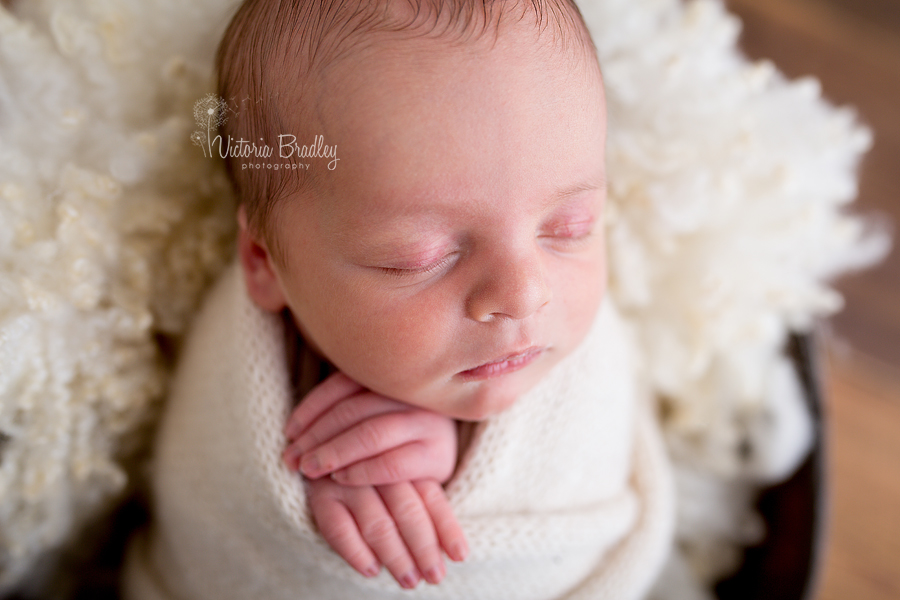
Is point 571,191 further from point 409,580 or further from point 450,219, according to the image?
point 409,580

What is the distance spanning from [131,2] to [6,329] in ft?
1.39

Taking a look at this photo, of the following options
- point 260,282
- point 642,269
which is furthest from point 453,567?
point 642,269

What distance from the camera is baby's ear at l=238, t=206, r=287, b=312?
0.76m

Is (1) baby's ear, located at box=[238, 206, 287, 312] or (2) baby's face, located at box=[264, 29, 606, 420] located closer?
(2) baby's face, located at box=[264, 29, 606, 420]

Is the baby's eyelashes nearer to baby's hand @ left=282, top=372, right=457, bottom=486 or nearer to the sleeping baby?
the sleeping baby

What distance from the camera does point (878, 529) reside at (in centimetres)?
118

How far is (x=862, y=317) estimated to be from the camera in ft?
4.79

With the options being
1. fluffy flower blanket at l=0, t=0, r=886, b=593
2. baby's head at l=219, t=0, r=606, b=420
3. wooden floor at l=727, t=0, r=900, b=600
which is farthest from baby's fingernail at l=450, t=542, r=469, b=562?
wooden floor at l=727, t=0, r=900, b=600

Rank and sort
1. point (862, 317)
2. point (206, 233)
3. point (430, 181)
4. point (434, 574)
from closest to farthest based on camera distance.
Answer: point (430, 181)
point (434, 574)
point (206, 233)
point (862, 317)

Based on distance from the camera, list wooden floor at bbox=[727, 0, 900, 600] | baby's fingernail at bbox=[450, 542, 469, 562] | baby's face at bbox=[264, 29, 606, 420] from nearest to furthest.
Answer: baby's face at bbox=[264, 29, 606, 420]
baby's fingernail at bbox=[450, 542, 469, 562]
wooden floor at bbox=[727, 0, 900, 600]

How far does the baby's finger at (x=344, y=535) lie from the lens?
27.7 inches

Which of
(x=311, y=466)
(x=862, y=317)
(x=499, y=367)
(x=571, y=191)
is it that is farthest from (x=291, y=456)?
(x=862, y=317)

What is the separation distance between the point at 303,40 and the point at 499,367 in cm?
36

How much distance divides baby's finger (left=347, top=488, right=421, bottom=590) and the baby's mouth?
17 cm
